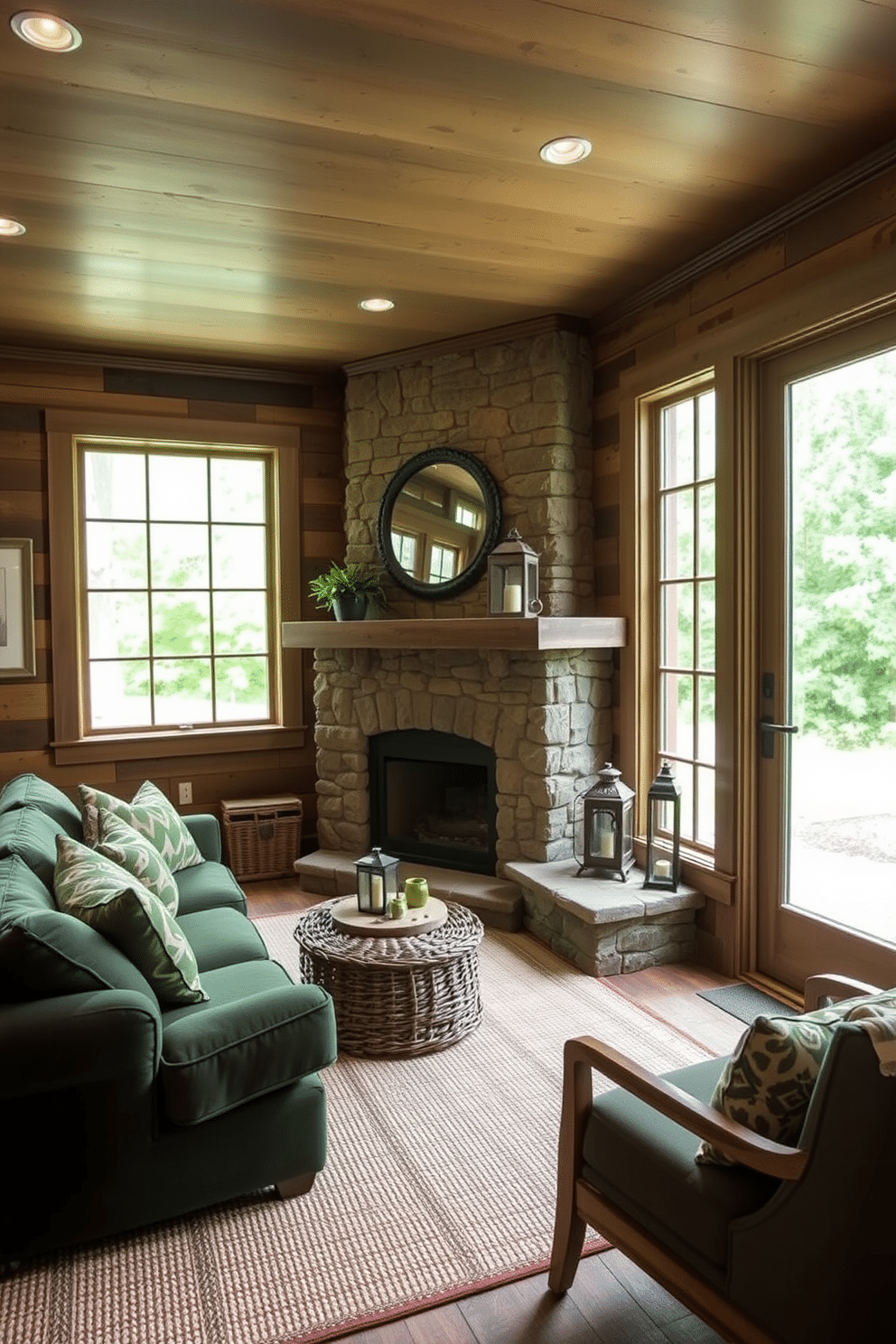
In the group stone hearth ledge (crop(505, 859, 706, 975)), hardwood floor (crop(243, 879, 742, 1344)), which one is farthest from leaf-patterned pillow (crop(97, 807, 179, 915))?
stone hearth ledge (crop(505, 859, 706, 975))

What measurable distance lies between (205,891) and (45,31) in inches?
102

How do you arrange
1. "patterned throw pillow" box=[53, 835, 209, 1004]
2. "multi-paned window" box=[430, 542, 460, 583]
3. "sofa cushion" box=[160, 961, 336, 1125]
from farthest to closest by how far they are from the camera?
"multi-paned window" box=[430, 542, 460, 583], "patterned throw pillow" box=[53, 835, 209, 1004], "sofa cushion" box=[160, 961, 336, 1125]

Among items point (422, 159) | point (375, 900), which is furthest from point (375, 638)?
point (422, 159)

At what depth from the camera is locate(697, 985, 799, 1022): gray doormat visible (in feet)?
10.5

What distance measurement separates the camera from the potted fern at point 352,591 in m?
4.70

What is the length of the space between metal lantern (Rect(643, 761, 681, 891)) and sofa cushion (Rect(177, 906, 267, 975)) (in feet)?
5.49

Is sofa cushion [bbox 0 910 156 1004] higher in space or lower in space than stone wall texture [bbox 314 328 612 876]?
lower

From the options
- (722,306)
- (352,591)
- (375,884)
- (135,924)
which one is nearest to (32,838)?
(135,924)

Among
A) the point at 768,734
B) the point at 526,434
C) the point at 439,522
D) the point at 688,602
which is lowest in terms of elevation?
the point at 768,734

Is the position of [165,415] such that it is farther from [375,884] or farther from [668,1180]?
[668,1180]

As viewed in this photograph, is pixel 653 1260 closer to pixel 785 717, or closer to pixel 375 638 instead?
pixel 785 717

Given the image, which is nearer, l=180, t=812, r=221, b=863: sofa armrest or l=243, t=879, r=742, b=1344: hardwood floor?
l=243, t=879, r=742, b=1344: hardwood floor

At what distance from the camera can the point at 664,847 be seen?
3.96 metres

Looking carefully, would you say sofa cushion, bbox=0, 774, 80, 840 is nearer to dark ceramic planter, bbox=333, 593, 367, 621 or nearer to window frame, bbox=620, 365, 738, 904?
dark ceramic planter, bbox=333, 593, 367, 621
